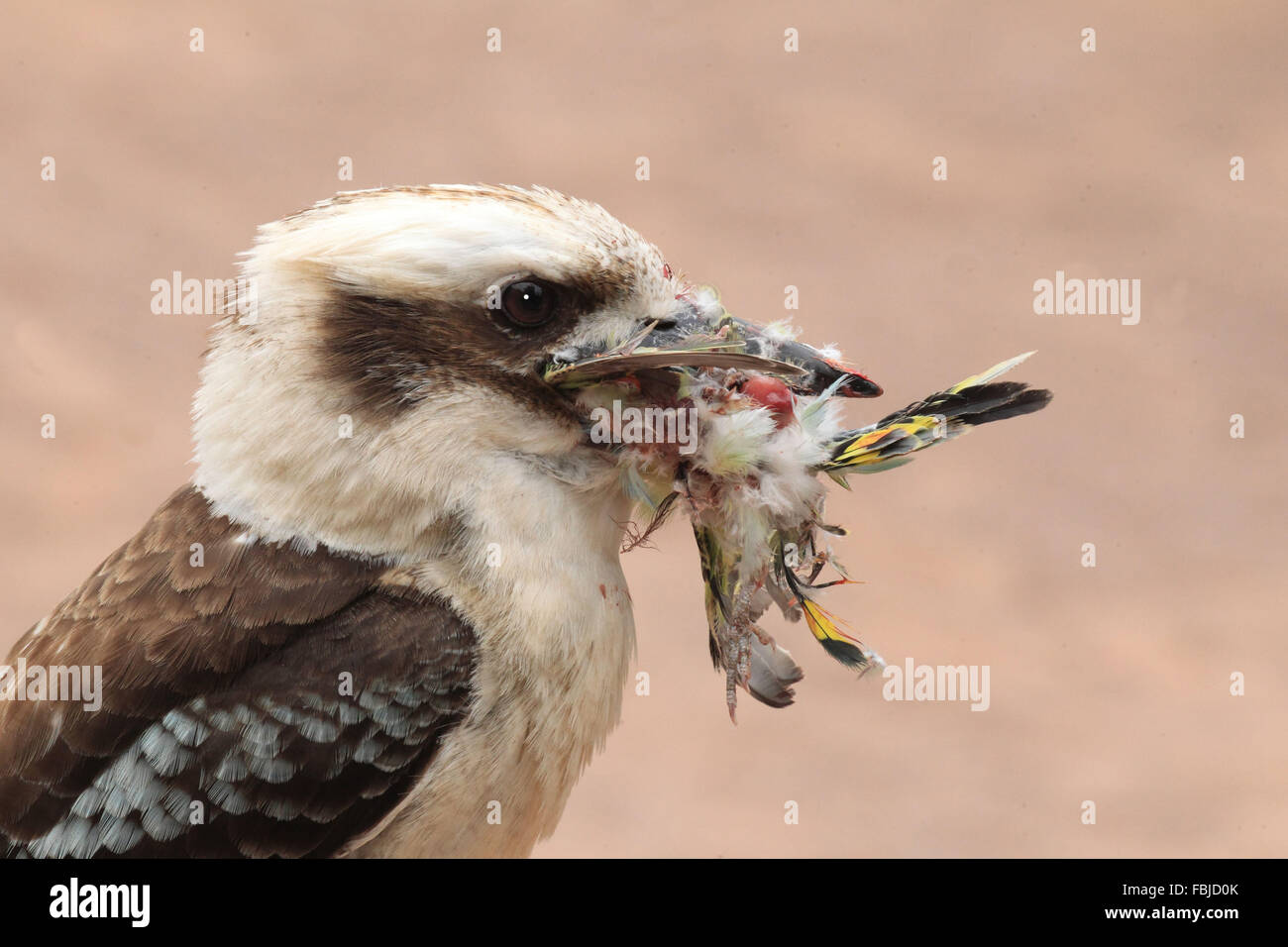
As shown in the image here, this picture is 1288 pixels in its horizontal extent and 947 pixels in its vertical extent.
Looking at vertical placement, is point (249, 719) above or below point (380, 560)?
below

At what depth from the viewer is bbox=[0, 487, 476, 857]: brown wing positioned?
2297 mm

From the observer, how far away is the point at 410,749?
2328 millimetres

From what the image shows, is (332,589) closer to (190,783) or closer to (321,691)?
(321,691)

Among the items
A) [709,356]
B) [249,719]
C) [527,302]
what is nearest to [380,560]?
[249,719]

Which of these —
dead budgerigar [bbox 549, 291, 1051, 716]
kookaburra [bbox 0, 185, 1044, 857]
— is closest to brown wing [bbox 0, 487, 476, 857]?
kookaburra [bbox 0, 185, 1044, 857]

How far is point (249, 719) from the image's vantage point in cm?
231

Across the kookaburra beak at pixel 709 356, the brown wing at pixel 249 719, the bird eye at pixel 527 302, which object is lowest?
the brown wing at pixel 249 719

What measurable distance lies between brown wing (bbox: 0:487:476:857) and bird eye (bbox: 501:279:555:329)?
473mm

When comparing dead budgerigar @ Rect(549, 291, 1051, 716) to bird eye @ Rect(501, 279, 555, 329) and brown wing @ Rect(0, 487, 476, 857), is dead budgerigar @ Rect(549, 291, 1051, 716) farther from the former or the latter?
brown wing @ Rect(0, 487, 476, 857)

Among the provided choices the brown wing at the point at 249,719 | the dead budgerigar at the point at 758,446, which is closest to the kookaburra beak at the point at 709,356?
the dead budgerigar at the point at 758,446

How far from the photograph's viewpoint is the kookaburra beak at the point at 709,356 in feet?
7.55

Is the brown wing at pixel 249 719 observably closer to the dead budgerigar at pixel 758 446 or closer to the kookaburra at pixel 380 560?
the kookaburra at pixel 380 560

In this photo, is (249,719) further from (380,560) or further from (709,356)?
(709,356)

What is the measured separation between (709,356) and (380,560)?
2.07ft
